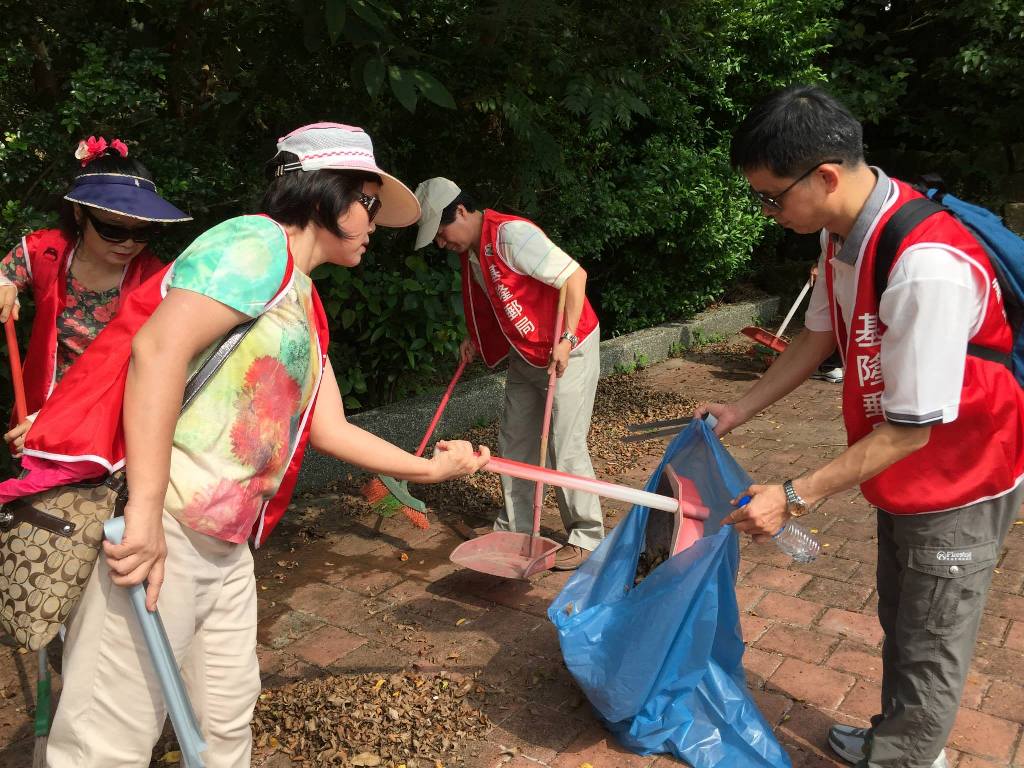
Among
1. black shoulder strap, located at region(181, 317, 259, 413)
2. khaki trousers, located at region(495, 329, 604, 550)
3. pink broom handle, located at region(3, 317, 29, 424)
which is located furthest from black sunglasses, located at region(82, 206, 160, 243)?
khaki trousers, located at region(495, 329, 604, 550)

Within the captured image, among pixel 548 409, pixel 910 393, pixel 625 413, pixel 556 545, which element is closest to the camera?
pixel 910 393

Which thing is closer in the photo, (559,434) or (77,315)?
(77,315)

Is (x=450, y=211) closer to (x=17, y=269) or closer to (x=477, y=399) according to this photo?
(x=17, y=269)

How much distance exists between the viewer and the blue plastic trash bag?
93.9 inches

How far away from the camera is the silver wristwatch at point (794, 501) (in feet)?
6.79

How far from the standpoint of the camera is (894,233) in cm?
191

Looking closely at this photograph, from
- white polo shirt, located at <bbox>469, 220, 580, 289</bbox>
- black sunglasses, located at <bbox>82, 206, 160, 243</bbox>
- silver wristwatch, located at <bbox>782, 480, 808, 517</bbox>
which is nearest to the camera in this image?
silver wristwatch, located at <bbox>782, 480, 808, 517</bbox>

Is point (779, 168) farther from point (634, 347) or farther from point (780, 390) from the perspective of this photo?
point (634, 347)

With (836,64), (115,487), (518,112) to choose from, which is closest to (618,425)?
(518,112)

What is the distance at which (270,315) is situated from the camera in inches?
69.4

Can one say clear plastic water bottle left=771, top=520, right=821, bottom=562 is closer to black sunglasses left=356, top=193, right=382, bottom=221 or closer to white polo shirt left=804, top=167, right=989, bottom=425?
white polo shirt left=804, top=167, right=989, bottom=425

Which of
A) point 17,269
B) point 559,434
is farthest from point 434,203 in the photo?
point 17,269

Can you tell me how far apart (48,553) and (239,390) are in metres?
0.47

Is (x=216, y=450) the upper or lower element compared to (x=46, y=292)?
upper
